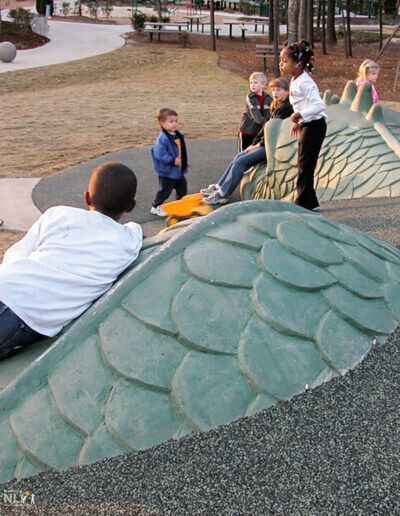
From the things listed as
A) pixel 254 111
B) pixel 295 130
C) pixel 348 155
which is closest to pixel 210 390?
pixel 295 130

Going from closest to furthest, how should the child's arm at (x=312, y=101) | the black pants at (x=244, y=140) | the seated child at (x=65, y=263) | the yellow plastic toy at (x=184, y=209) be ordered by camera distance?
the seated child at (x=65, y=263) < the child's arm at (x=312, y=101) < the yellow plastic toy at (x=184, y=209) < the black pants at (x=244, y=140)

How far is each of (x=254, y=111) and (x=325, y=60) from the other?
15865 mm

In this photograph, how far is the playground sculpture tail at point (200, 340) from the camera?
79.0 inches

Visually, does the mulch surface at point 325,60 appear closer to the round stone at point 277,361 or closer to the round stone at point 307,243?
the round stone at point 307,243

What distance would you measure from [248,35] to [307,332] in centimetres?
3005

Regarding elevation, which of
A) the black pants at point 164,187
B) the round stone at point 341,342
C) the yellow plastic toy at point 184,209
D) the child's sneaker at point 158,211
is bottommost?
the child's sneaker at point 158,211

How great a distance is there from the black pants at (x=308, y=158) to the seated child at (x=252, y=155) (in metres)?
1.17

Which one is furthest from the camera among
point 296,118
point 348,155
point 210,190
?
point 210,190

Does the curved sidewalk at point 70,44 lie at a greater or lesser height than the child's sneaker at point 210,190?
greater

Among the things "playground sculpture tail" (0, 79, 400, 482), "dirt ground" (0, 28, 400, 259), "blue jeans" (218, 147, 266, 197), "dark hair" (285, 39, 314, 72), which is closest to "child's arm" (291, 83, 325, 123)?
"dark hair" (285, 39, 314, 72)

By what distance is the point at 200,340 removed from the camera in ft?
6.97

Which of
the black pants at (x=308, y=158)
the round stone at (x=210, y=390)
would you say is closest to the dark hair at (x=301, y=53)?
the black pants at (x=308, y=158)

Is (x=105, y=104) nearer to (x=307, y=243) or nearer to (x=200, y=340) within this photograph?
(x=307, y=243)

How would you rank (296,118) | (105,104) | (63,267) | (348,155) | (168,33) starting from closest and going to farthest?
(63,267) < (296,118) < (348,155) < (105,104) < (168,33)
